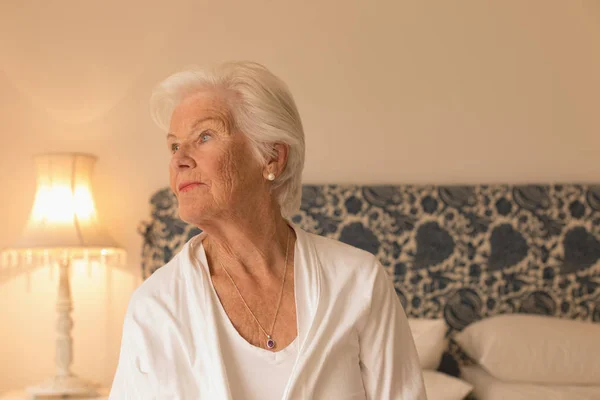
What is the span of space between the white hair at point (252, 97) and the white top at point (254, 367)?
42 cm

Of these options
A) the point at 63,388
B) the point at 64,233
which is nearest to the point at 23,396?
the point at 63,388

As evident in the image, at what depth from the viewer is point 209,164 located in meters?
1.53

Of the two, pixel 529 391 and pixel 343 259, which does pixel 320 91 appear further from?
pixel 343 259

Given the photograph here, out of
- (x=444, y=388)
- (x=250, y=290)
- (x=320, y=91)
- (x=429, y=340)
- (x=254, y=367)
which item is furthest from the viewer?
(x=320, y=91)

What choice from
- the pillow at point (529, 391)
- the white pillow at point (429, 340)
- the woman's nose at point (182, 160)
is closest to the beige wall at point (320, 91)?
the white pillow at point (429, 340)

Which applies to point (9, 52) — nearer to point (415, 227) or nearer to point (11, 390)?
point (11, 390)

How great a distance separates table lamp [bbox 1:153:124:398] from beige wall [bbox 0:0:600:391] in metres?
0.22

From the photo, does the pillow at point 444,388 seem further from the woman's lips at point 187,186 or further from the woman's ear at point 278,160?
the woman's lips at point 187,186

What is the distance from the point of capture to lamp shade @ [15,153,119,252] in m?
2.85

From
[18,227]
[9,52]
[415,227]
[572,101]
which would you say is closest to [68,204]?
[18,227]

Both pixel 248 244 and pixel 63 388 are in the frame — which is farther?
pixel 63 388

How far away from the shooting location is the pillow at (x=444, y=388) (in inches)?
99.3

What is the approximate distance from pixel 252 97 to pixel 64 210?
5.35ft

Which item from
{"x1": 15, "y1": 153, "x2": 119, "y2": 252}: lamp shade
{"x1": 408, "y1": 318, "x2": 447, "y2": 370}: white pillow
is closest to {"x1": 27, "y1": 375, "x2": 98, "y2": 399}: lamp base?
{"x1": 15, "y1": 153, "x2": 119, "y2": 252}: lamp shade
